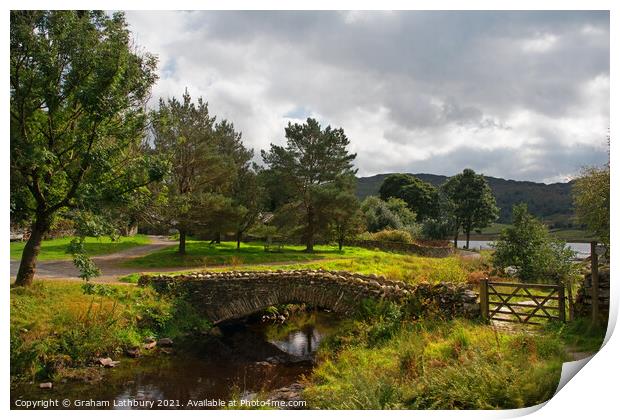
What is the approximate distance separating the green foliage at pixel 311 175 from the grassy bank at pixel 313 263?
1.41m

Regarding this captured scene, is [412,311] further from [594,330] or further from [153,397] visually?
[153,397]

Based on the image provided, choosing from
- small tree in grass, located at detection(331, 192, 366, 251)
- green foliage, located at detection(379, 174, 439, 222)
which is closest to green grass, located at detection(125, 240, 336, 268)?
small tree in grass, located at detection(331, 192, 366, 251)

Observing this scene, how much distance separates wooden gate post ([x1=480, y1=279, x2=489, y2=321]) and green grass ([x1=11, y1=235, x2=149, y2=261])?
865 cm

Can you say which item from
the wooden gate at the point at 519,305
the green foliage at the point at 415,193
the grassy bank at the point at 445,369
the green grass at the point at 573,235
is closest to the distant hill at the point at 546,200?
the green grass at the point at 573,235

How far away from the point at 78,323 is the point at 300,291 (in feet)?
19.1

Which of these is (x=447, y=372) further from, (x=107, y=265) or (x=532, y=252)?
(x=107, y=265)

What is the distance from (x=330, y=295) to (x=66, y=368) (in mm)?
6660

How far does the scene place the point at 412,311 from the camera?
11.3 metres

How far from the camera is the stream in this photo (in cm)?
873

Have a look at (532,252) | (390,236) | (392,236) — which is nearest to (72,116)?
(532,252)

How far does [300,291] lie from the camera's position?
13195 mm

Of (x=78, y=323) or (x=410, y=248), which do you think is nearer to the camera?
(x=78, y=323)

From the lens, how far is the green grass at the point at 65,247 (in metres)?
11.2

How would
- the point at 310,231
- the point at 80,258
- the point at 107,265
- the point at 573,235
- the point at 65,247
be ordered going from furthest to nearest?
the point at 310,231, the point at 107,265, the point at 573,235, the point at 65,247, the point at 80,258
